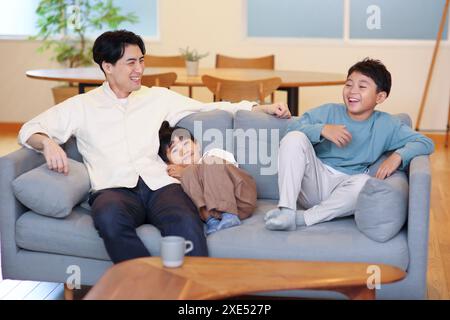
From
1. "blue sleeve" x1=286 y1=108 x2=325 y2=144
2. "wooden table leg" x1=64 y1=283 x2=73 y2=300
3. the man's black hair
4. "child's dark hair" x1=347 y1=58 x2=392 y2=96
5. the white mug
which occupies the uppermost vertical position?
the man's black hair

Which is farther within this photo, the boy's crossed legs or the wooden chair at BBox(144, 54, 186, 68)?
the wooden chair at BBox(144, 54, 186, 68)

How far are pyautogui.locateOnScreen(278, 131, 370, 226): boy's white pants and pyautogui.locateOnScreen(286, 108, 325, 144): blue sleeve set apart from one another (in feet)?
0.17

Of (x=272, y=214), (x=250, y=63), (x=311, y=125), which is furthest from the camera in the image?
(x=250, y=63)

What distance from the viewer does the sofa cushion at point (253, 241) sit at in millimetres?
2615

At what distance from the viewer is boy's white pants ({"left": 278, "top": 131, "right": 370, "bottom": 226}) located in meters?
2.79

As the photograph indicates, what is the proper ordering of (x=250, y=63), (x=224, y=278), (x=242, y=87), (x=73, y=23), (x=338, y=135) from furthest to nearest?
1. (x=73, y=23)
2. (x=250, y=63)
3. (x=242, y=87)
4. (x=338, y=135)
5. (x=224, y=278)

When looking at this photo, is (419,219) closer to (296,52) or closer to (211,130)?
(211,130)

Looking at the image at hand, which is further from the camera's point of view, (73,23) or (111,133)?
(73,23)

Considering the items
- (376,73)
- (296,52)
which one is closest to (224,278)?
(376,73)

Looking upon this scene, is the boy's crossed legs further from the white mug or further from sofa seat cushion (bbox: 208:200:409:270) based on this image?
the white mug

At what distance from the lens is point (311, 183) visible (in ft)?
9.64

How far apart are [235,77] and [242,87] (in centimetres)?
44

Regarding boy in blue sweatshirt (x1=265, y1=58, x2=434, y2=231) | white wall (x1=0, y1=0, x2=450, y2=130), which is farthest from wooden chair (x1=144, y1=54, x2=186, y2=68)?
boy in blue sweatshirt (x1=265, y1=58, x2=434, y2=231)
